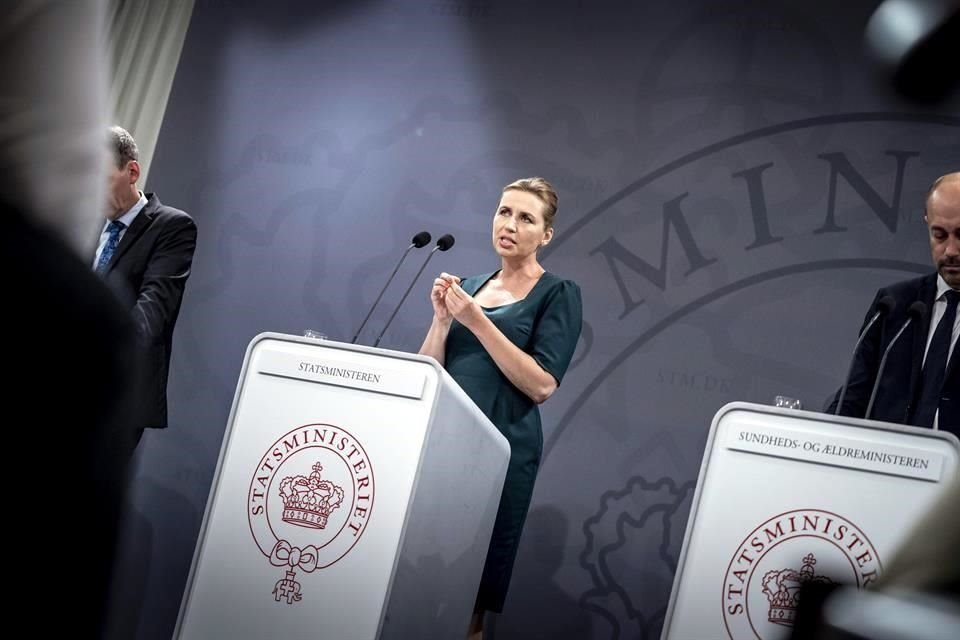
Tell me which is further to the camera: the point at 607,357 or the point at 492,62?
the point at 492,62

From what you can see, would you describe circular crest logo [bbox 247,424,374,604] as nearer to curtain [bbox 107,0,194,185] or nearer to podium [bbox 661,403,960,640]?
podium [bbox 661,403,960,640]

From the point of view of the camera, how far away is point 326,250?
4.36 meters

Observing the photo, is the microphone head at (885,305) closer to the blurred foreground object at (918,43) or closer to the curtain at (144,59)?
the blurred foreground object at (918,43)

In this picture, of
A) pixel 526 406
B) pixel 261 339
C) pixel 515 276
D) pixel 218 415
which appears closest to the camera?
pixel 261 339

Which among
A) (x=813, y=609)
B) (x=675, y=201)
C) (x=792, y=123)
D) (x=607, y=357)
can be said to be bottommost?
(x=813, y=609)

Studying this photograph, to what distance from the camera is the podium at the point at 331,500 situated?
7.17ft

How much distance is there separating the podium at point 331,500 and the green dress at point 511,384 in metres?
0.47

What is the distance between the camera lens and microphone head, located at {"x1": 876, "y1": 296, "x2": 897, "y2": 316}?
265 centimetres

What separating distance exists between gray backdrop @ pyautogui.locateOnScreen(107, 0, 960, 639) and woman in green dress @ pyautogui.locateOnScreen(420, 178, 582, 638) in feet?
2.85

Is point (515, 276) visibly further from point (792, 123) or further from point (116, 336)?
point (116, 336)

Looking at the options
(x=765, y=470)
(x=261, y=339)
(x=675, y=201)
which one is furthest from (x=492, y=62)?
(x=765, y=470)

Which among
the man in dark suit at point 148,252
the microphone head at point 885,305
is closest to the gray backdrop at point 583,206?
the man in dark suit at point 148,252

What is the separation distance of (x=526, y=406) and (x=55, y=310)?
8.18ft

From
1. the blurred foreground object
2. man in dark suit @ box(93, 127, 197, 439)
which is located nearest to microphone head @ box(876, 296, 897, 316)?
the blurred foreground object
